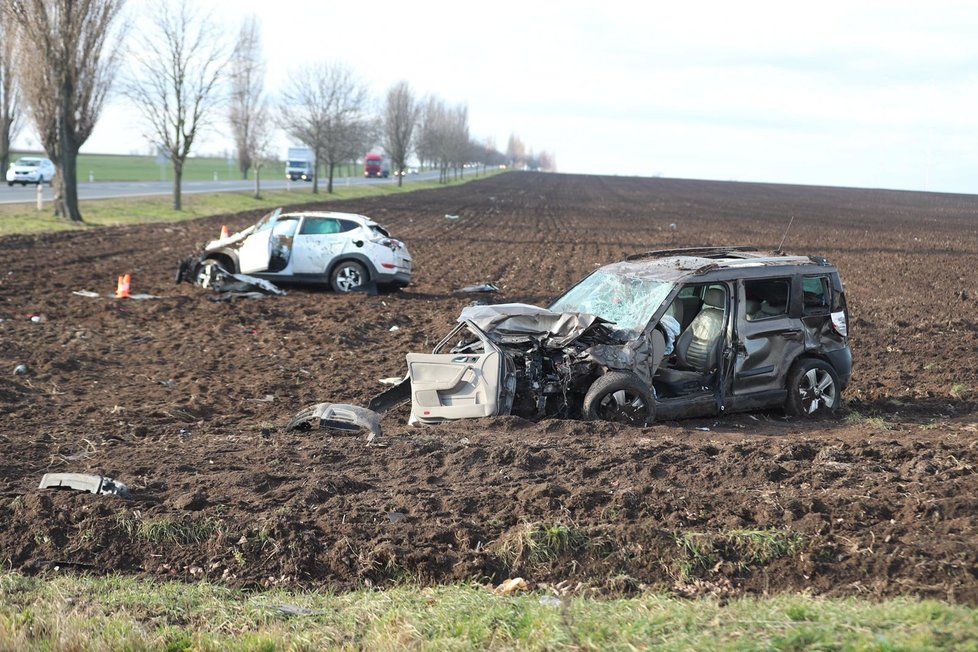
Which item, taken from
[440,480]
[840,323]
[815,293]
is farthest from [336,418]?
[840,323]

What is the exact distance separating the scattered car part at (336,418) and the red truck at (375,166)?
89537 mm

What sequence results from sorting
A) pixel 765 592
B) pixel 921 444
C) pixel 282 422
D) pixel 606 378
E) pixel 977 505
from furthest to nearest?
A: pixel 282 422, pixel 606 378, pixel 921 444, pixel 977 505, pixel 765 592

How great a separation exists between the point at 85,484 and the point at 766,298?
20.9 ft

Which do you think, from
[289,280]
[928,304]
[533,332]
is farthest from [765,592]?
[928,304]

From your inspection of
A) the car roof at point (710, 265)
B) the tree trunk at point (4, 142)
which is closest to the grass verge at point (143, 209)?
the tree trunk at point (4, 142)

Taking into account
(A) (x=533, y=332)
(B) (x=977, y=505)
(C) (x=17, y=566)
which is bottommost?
(C) (x=17, y=566)

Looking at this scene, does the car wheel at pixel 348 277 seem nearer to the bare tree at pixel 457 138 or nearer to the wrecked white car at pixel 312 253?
the wrecked white car at pixel 312 253

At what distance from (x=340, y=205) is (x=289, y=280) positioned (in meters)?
30.5

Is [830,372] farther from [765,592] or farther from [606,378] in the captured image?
[765,592]

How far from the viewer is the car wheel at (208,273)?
16.8m

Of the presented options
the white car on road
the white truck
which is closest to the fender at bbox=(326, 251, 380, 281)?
the white car on road

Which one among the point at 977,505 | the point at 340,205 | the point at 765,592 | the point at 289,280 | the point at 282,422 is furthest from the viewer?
the point at 340,205

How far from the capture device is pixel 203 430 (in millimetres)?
8406

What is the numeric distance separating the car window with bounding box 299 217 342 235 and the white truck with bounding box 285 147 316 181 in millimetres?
56039
